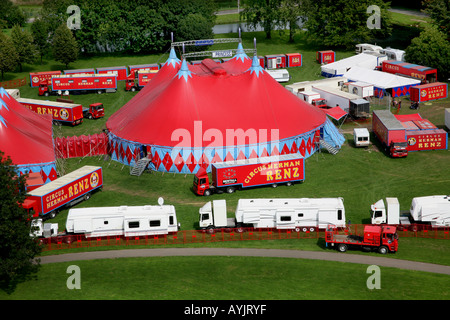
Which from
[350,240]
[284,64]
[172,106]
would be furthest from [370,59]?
[350,240]

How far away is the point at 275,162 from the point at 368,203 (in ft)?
27.1

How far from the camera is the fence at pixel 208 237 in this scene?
45.7 m

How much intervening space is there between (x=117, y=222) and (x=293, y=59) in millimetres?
59236

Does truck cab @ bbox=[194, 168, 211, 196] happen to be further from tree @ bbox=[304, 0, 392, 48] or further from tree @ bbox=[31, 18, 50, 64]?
tree @ bbox=[31, 18, 50, 64]

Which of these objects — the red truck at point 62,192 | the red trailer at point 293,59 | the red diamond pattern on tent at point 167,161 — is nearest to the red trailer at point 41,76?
the red trailer at point 293,59

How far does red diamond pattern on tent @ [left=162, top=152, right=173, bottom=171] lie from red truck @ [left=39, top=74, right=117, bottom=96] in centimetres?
3302

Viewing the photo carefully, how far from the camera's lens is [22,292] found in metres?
39.1

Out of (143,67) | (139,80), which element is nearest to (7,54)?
(143,67)

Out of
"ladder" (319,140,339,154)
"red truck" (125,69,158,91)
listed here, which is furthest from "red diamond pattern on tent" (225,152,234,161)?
"red truck" (125,69,158,91)

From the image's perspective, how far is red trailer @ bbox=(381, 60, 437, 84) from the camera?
278 feet

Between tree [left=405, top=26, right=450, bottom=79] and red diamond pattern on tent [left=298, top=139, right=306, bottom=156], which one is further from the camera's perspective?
tree [left=405, top=26, right=450, bottom=79]

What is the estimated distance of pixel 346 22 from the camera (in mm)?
103188

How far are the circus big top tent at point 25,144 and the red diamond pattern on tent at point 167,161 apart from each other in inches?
379

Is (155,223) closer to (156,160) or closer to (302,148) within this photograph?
(156,160)
